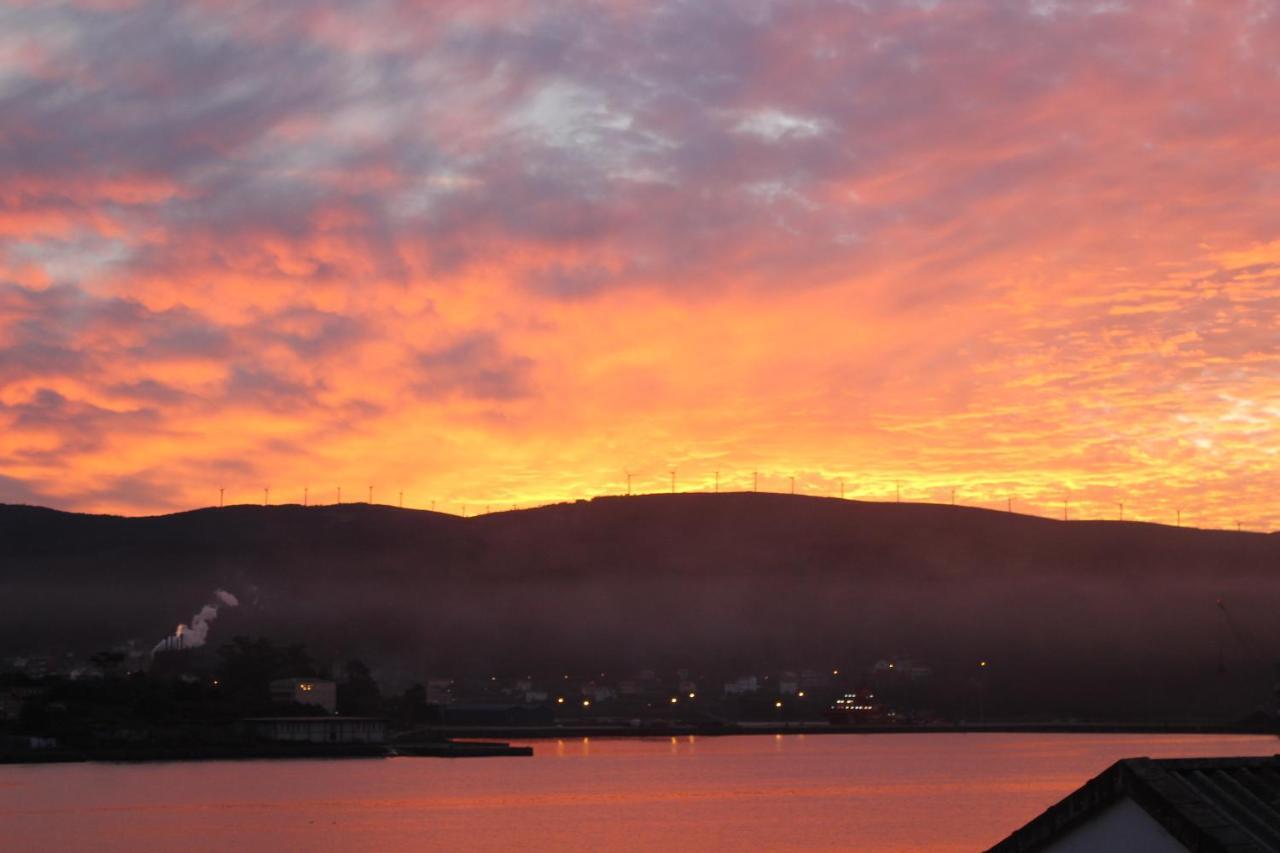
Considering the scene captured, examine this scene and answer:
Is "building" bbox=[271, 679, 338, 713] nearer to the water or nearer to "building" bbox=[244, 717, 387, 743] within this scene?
"building" bbox=[244, 717, 387, 743]

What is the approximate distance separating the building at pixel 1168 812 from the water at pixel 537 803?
47.8 m

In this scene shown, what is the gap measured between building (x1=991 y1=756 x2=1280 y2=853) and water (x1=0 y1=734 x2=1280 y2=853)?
4780 centimetres

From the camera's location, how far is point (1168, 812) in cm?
1291

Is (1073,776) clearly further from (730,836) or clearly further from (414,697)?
(414,697)

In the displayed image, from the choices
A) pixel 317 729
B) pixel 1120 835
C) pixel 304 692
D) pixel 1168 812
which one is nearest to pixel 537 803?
pixel 317 729

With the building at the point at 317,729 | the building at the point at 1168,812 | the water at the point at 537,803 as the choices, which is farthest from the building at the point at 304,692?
the building at the point at 1168,812

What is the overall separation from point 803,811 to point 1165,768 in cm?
6667

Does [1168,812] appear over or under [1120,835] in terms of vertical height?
over

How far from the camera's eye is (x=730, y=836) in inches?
2608

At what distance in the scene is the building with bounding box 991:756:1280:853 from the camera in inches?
502

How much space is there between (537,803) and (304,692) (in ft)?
261

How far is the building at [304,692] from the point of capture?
15588 cm

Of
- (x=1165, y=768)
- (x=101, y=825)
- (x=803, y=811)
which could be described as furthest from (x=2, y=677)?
(x=1165, y=768)

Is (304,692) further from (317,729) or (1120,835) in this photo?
(1120,835)
